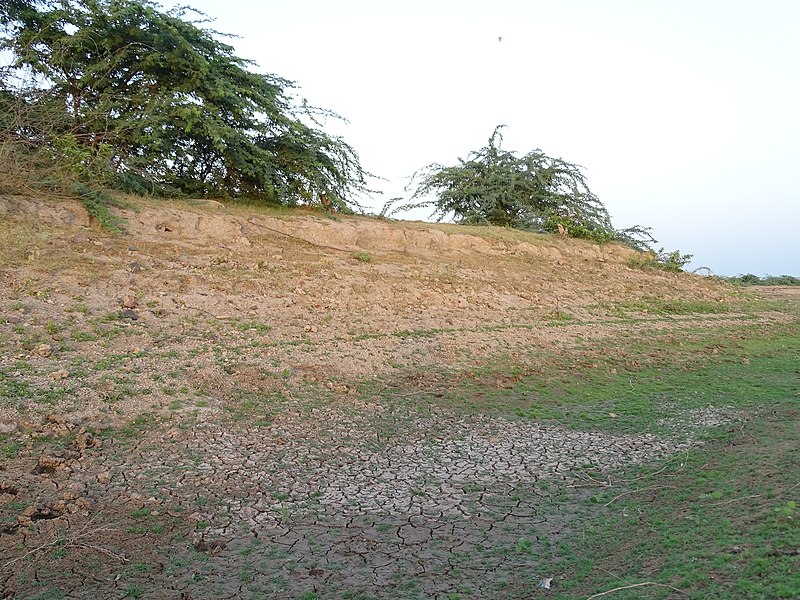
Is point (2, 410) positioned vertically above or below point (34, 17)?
below

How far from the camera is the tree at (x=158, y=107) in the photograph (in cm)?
885

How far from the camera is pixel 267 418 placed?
5.11m

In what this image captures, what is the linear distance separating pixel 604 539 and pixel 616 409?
8.62ft

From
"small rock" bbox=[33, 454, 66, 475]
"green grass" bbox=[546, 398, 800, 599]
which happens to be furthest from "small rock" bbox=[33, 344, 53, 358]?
"green grass" bbox=[546, 398, 800, 599]

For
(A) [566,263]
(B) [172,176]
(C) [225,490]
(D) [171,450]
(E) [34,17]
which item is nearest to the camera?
(C) [225,490]

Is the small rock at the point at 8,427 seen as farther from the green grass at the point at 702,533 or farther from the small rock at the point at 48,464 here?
the green grass at the point at 702,533

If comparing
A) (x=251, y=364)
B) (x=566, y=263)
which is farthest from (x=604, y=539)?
(x=566, y=263)

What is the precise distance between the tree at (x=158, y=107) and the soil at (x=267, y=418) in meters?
0.78

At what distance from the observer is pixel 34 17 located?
9.01 meters

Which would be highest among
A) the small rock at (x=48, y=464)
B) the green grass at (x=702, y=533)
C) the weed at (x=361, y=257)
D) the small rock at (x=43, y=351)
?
the weed at (x=361, y=257)

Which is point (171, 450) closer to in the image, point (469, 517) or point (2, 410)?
point (2, 410)

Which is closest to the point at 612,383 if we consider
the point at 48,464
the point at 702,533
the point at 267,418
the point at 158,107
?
the point at 267,418

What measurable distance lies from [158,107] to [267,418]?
593 centimetres

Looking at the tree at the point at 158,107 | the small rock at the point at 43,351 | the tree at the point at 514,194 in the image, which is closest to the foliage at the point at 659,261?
the tree at the point at 514,194
